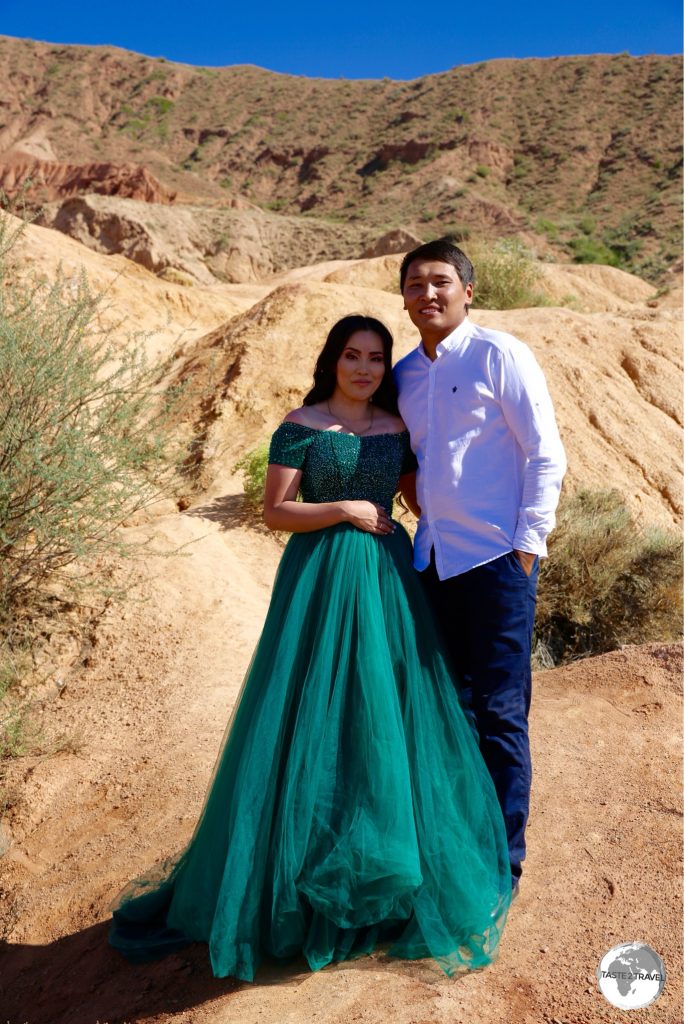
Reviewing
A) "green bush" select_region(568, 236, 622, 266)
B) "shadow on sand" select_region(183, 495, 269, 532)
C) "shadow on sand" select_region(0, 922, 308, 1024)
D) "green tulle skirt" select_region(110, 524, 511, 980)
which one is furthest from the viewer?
"green bush" select_region(568, 236, 622, 266)

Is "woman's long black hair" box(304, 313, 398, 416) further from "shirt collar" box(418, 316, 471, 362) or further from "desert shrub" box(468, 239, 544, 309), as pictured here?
"desert shrub" box(468, 239, 544, 309)

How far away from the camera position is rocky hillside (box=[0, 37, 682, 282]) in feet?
106

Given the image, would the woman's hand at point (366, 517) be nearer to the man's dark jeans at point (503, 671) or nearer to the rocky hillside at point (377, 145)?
the man's dark jeans at point (503, 671)

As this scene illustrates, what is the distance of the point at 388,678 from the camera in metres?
2.49

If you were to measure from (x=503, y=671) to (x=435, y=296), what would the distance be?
1.14 meters

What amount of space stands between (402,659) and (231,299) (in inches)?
535

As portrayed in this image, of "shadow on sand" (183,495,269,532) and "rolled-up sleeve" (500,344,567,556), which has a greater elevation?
"rolled-up sleeve" (500,344,567,556)

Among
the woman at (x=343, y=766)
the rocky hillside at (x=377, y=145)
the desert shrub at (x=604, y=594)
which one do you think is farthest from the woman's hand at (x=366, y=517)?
the rocky hillside at (x=377, y=145)

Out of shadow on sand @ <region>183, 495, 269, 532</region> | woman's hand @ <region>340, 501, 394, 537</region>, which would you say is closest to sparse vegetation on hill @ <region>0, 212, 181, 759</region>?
shadow on sand @ <region>183, 495, 269, 532</region>

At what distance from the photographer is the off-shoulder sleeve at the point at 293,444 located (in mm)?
2750

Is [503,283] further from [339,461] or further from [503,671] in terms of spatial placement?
[503,671]

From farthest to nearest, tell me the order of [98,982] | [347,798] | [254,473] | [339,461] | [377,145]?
[377,145] → [254,473] → [98,982] → [339,461] → [347,798]

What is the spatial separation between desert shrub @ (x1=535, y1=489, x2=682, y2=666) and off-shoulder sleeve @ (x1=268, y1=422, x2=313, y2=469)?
3738 millimetres

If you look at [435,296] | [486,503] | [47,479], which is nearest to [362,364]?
[435,296]
